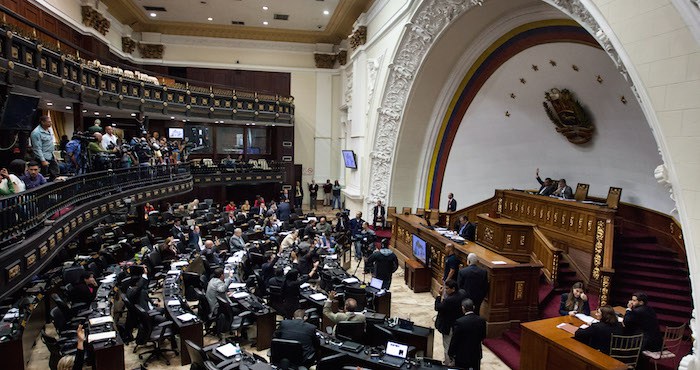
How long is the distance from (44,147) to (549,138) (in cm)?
1308

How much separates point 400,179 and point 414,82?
13.3 feet

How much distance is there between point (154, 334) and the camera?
7539mm

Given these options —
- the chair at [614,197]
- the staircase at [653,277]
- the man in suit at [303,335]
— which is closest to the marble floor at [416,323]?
the man in suit at [303,335]

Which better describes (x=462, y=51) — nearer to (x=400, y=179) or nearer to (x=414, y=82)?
(x=414, y=82)

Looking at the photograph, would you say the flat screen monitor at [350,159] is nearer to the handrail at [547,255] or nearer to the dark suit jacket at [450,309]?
the handrail at [547,255]

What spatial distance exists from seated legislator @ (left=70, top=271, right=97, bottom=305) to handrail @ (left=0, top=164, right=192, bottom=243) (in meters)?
1.36

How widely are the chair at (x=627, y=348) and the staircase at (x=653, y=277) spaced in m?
2.94

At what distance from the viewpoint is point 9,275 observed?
5.52 metres

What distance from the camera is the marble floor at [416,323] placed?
750 centimetres

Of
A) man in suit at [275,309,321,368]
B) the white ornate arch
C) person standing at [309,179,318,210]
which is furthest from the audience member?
person standing at [309,179,318,210]

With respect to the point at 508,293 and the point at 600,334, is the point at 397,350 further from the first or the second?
the point at 508,293

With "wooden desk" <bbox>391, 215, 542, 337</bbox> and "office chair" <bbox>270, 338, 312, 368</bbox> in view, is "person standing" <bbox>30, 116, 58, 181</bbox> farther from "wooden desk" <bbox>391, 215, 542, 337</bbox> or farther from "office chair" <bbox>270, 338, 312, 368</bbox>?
"wooden desk" <bbox>391, 215, 542, 337</bbox>

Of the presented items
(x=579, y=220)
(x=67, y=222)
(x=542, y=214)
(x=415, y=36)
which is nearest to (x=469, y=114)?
(x=415, y=36)

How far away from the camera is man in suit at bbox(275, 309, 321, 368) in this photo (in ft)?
20.8
